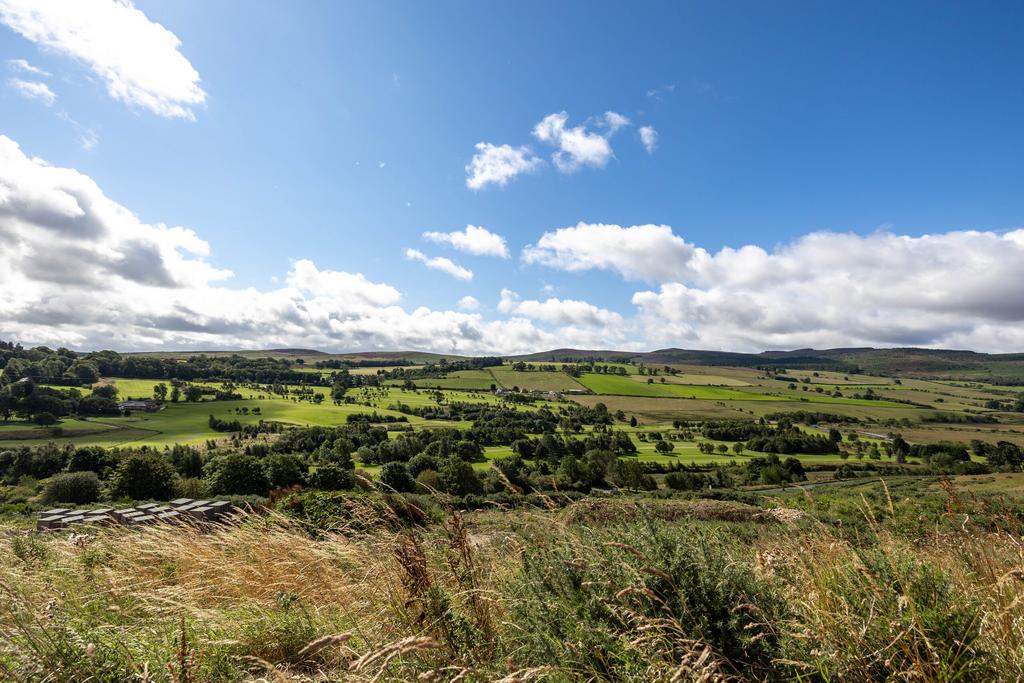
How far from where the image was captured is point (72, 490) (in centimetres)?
4169

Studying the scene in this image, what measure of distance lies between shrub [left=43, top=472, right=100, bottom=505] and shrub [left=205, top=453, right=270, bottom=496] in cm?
931

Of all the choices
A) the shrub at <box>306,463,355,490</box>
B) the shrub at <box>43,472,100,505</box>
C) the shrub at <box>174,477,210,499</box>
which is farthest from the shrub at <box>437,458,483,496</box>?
the shrub at <box>43,472,100,505</box>

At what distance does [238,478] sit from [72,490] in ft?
42.5

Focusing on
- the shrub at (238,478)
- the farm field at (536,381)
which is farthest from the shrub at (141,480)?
the farm field at (536,381)

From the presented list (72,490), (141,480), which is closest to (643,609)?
(141,480)

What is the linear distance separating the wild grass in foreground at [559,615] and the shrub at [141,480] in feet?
163

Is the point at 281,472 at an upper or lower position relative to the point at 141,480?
lower

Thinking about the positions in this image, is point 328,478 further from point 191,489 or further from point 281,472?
point 191,489

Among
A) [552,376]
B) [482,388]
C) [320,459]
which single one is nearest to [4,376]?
[320,459]

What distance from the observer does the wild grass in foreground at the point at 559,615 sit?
262 centimetres

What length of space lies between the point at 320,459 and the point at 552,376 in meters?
123

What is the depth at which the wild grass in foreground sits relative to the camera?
2625mm

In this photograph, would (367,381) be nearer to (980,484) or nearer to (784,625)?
(980,484)

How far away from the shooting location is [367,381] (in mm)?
177125
